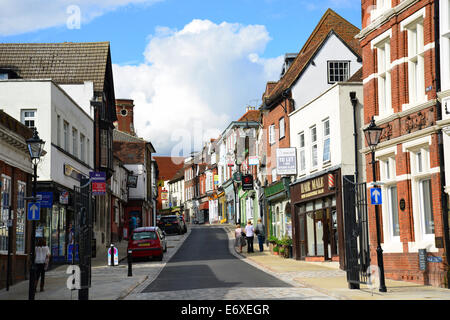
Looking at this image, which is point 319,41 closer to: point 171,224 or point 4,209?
point 4,209

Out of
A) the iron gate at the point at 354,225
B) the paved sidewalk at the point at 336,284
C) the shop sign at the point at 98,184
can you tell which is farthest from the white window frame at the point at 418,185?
the shop sign at the point at 98,184

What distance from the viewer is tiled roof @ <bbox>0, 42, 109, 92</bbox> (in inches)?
1532

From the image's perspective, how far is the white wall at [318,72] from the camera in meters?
33.5

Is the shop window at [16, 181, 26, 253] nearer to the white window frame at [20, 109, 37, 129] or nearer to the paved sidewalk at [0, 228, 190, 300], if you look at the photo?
the paved sidewalk at [0, 228, 190, 300]

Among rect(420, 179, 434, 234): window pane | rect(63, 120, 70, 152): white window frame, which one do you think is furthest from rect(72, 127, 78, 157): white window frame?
rect(420, 179, 434, 234): window pane

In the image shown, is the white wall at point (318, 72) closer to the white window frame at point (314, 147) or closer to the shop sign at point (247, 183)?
the white window frame at point (314, 147)

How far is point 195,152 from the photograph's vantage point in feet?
321

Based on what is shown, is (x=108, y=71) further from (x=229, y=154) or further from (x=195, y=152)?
(x=195, y=152)

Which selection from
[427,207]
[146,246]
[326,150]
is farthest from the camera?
[146,246]

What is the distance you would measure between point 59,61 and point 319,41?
16059 millimetres

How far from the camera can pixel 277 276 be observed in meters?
21.9

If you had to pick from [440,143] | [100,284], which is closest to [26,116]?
[100,284]

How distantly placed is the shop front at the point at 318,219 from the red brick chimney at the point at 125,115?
146ft

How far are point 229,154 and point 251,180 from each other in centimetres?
2009
